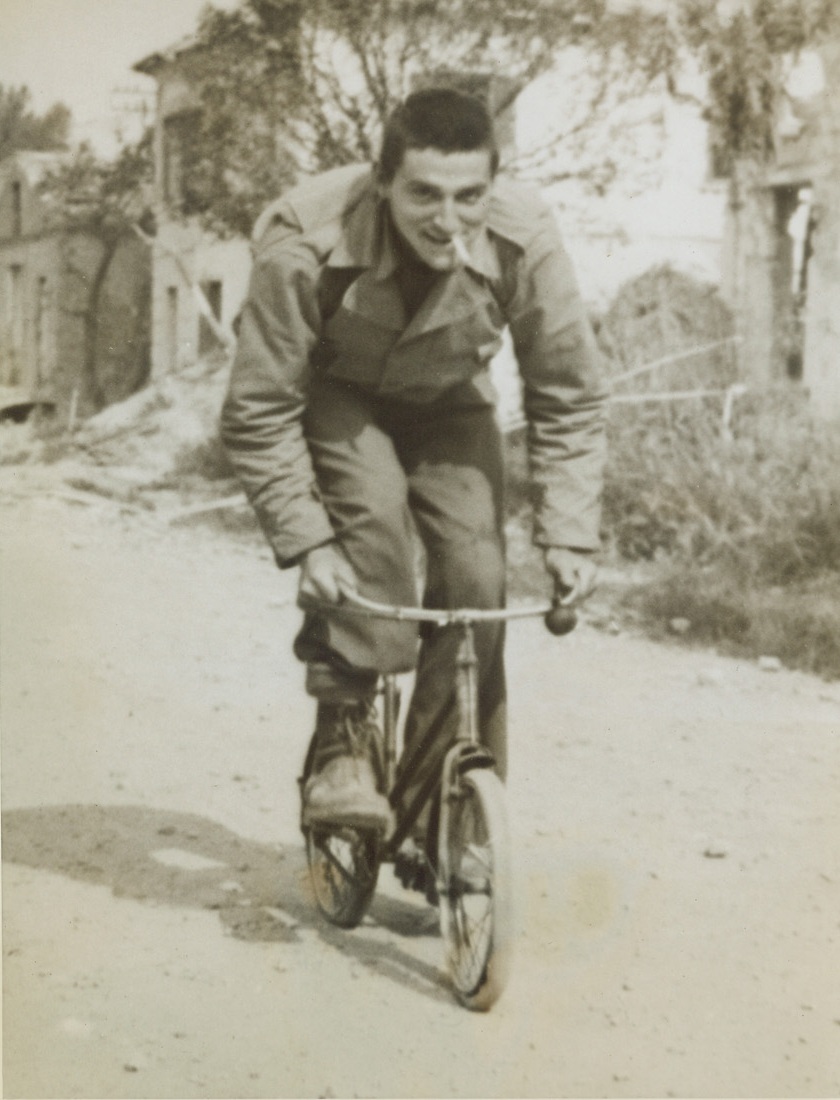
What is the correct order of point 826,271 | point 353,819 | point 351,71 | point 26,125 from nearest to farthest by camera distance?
1. point 353,819
2. point 26,125
3. point 351,71
4. point 826,271

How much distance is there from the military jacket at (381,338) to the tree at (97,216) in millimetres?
725

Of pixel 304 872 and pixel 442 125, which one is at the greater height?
pixel 442 125

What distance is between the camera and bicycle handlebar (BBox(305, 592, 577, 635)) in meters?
2.40

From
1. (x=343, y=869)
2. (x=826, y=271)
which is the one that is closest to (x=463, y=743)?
(x=343, y=869)

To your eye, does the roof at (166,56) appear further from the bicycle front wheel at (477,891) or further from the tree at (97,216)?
the bicycle front wheel at (477,891)

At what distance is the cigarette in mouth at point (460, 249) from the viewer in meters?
2.43

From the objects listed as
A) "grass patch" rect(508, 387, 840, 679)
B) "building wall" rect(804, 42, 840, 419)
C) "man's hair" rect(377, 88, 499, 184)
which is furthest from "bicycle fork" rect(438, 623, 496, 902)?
"building wall" rect(804, 42, 840, 419)

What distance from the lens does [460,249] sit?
7.95ft

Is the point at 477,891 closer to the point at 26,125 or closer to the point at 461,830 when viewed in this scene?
the point at 461,830

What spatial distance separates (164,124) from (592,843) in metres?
1.78

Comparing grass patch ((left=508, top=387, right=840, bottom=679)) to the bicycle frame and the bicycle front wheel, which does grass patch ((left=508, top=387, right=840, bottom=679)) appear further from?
the bicycle front wheel

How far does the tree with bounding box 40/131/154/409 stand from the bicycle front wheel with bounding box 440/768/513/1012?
1314 millimetres

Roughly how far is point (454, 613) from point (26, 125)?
139 cm

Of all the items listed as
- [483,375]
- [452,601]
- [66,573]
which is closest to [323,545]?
[452,601]
